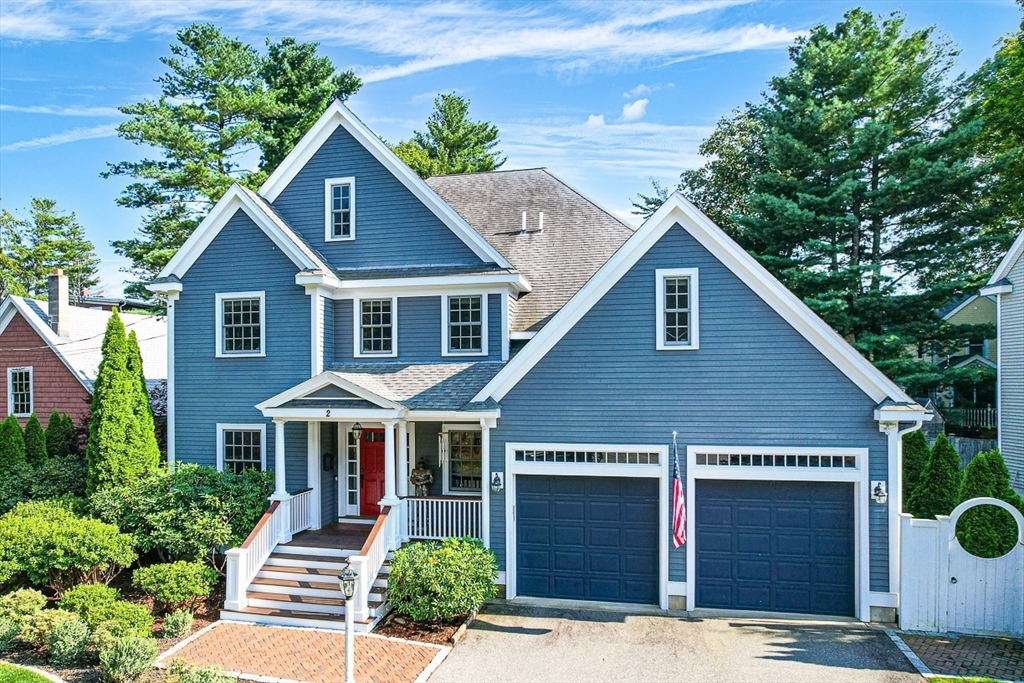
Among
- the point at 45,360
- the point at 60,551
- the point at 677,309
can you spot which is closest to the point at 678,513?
the point at 677,309

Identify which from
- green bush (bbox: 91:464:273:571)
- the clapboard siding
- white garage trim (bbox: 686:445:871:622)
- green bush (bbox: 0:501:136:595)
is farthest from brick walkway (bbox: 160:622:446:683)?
the clapboard siding

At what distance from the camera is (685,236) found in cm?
1110

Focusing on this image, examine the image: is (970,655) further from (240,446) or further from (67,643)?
(240,446)

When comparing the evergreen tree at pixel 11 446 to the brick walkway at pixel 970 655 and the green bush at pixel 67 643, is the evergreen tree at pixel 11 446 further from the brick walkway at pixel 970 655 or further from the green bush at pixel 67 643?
the brick walkway at pixel 970 655

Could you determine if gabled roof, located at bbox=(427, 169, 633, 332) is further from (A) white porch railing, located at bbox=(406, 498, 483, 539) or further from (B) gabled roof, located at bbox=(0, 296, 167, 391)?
(B) gabled roof, located at bbox=(0, 296, 167, 391)

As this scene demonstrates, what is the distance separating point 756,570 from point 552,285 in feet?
25.2

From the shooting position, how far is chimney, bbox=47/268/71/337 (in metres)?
20.3

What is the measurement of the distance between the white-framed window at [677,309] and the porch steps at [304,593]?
6526 mm

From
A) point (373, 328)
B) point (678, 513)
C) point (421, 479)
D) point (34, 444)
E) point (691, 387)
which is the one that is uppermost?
point (373, 328)

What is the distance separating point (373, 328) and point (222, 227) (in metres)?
4.12

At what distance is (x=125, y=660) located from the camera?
323 inches

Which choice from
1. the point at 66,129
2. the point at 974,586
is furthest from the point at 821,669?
the point at 66,129

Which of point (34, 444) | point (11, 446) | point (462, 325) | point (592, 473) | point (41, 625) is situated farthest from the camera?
point (34, 444)

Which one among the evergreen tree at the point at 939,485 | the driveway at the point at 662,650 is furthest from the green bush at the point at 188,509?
the evergreen tree at the point at 939,485
